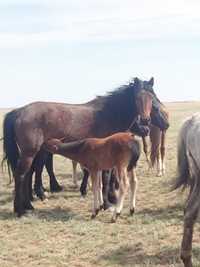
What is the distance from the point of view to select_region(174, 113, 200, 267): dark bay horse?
19.0 feet

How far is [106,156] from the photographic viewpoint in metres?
8.64

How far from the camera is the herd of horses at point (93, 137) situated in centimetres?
864

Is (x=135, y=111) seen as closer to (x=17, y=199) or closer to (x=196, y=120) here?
(x=17, y=199)

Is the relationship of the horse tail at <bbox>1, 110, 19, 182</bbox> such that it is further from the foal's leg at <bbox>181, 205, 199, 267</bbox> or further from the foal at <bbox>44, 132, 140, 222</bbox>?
the foal's leg at <bbox>181, 205, 199, 267</bbox>

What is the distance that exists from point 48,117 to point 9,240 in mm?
2776

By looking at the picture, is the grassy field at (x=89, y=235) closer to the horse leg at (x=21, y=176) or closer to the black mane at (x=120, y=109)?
the horse leg at (x=21, y=176)

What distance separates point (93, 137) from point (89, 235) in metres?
2.79

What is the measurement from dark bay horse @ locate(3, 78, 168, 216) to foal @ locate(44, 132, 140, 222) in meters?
0.41

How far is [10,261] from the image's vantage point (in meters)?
6.47

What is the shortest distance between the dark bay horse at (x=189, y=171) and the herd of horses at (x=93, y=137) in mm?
2256

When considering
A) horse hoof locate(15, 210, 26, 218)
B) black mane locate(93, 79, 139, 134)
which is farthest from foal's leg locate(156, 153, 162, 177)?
horse hoof locate(15, 210, 26, 218)

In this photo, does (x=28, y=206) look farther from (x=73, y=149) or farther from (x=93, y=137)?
(x=93, y=137)

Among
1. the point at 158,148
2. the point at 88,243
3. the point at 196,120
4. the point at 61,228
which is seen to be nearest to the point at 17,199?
the point at 61,228

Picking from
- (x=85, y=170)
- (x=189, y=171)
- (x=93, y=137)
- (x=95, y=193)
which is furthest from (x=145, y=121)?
(x=189, y=171)
